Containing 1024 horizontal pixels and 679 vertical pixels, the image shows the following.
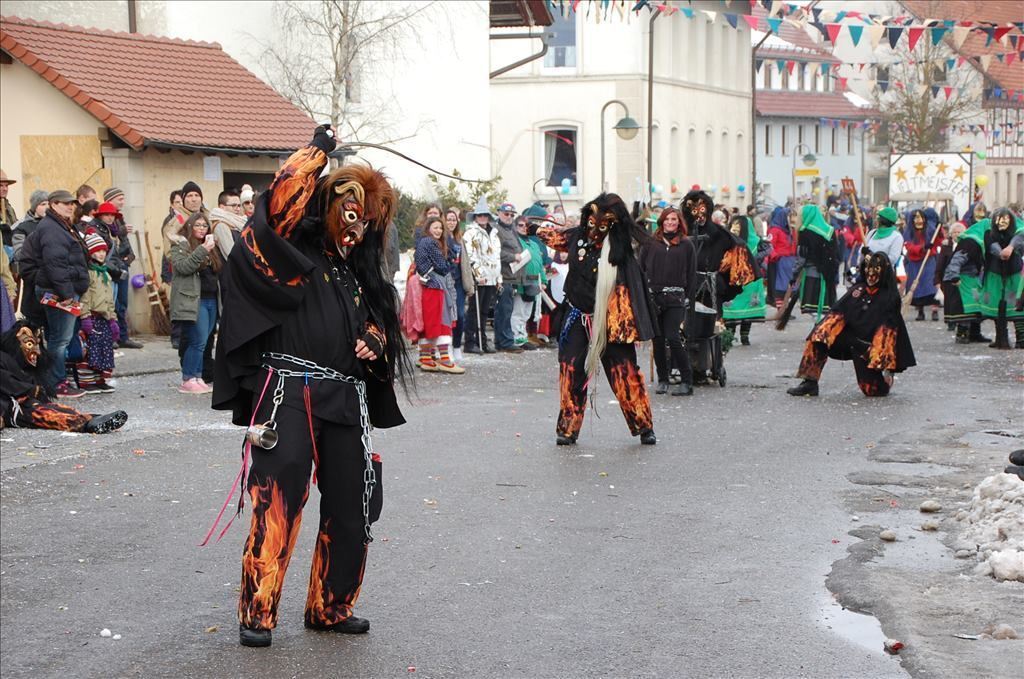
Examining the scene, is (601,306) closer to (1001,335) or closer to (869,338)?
(869,338)

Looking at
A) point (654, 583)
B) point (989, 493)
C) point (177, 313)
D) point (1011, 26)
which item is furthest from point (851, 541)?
point (1011, 26)

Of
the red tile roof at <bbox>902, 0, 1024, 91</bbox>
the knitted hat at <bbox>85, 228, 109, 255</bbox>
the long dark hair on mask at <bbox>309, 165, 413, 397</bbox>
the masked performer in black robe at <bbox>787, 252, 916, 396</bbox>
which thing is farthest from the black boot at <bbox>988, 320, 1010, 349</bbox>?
the red tile roof at <bbox>902, 0, 1024, 91</bbox>

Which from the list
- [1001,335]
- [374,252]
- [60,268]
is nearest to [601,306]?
[60,268]

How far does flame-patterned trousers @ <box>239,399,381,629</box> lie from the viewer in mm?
5793

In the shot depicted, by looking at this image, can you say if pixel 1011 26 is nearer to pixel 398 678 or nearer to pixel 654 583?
pixel 654 583

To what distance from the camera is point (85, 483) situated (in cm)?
946

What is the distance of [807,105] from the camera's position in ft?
213

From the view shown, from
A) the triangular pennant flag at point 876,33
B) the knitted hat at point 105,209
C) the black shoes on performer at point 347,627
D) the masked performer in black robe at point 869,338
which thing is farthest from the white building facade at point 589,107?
the black shoes on performer at point 347,627

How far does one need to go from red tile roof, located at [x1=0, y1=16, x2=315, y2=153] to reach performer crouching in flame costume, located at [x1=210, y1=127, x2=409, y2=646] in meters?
12.6

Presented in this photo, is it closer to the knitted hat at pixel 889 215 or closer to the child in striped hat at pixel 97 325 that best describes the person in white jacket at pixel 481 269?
the knitted hat at pixel 889 215

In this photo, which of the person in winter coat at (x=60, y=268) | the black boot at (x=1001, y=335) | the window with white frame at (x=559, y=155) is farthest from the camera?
the window with white frame at (x=559, y=155)

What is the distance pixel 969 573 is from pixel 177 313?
8.03 metres

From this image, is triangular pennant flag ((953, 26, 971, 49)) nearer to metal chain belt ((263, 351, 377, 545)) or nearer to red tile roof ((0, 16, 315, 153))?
red tile roof ((0, 16, 315, 153))

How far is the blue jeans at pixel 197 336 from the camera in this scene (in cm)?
1348
